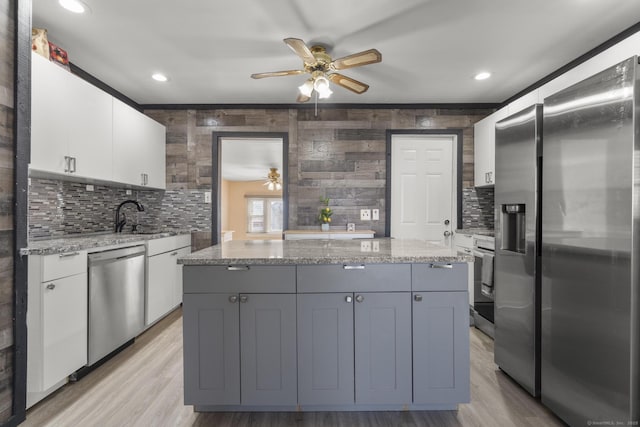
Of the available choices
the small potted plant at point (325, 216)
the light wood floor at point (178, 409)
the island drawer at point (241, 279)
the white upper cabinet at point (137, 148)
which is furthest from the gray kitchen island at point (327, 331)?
the small potted plant at point (325, 216)

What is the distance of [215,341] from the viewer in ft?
5.49

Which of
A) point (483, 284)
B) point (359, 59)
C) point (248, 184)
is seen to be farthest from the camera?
point (248, 184)

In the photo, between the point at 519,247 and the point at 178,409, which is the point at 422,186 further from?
the point at 178,409

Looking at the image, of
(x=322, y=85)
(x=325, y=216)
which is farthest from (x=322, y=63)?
Answer: (x=325, y=216)

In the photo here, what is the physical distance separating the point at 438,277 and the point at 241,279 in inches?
42.0

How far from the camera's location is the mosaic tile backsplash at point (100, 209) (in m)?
2.54

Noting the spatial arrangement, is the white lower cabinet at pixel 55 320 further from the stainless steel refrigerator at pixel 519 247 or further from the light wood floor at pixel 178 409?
the stainless steel refrigerator at pixel 519 247

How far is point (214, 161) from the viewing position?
3914 mm

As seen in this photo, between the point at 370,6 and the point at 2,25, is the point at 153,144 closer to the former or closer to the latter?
the point at 2,25

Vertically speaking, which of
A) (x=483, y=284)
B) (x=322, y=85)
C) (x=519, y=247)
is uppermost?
(x=322, y=85)

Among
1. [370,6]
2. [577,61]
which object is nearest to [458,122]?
[577,61]

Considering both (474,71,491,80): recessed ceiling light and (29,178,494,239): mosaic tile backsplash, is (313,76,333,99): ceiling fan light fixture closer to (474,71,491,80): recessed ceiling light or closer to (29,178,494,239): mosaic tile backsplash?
(474,71,491,80): recessed ceiling light

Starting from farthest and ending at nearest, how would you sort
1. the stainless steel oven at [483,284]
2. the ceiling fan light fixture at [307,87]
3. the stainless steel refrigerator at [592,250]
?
the stainless steel oven at [483,284], the ceiling fan light fixture at [307,87], the stainless steel refrigerator at [592,250]

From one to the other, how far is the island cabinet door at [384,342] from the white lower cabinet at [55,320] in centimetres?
184
